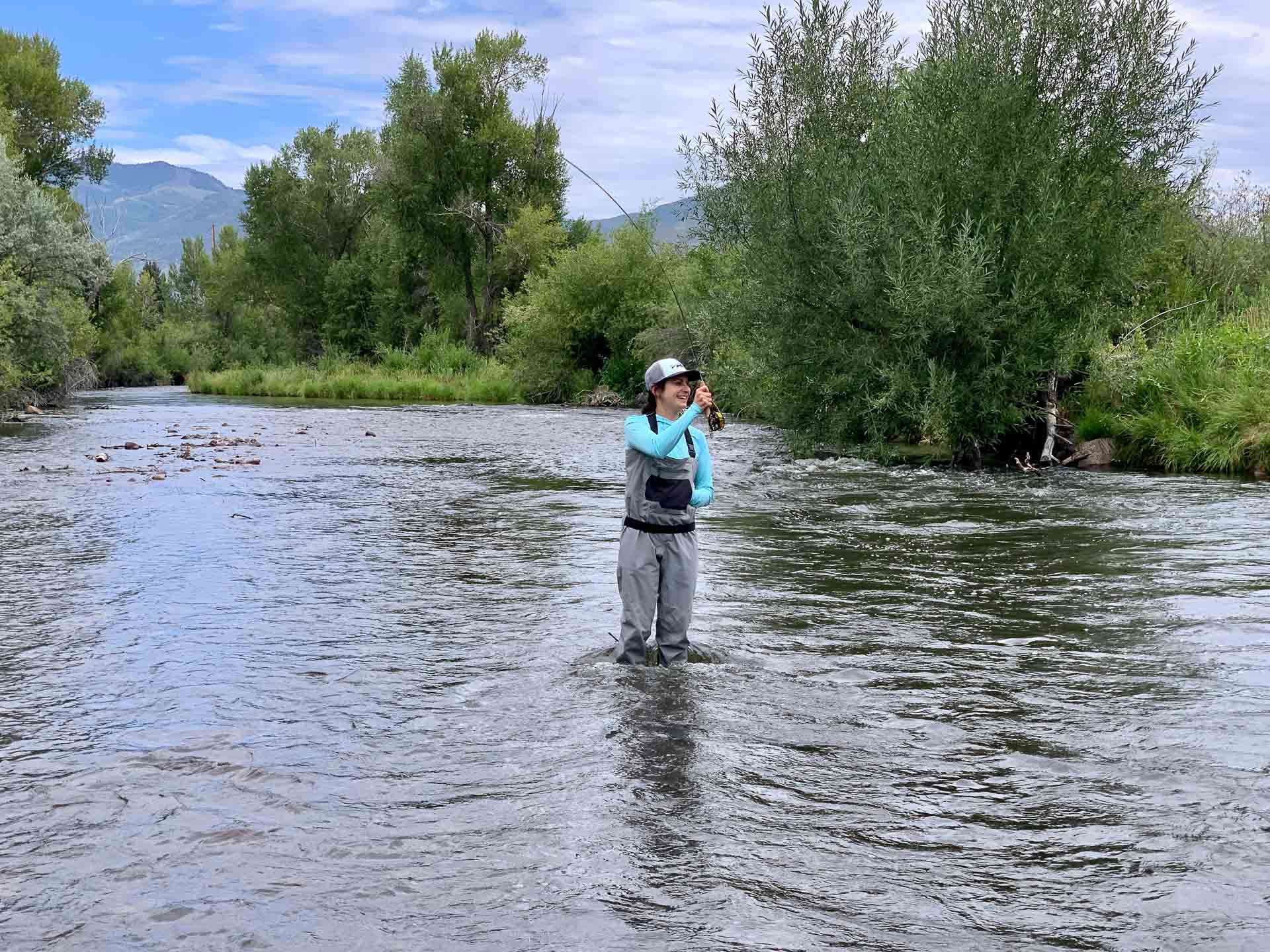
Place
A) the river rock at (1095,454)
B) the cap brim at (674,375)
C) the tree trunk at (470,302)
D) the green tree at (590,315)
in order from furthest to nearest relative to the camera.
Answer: the tree trunk at (470,302), the green tree at (590,315), the river rock at (1095,454), the cap brim at (674,375)

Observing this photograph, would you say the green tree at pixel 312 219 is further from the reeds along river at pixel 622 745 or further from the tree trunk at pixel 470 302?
the reeds along river at pixel 622 745

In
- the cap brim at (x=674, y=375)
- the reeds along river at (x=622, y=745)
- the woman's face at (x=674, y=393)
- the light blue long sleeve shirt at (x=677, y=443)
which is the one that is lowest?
the reeds along river at (x=622, y=745)

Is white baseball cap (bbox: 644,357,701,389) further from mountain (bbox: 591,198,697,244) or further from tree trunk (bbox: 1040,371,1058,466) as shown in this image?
tree trunk (bbox: 1040,371,1058,466)

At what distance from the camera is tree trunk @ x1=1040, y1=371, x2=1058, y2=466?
851 inches

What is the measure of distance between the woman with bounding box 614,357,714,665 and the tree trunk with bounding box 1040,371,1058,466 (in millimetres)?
16048

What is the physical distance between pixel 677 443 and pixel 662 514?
442 millimetres

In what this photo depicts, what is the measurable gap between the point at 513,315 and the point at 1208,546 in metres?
38.7

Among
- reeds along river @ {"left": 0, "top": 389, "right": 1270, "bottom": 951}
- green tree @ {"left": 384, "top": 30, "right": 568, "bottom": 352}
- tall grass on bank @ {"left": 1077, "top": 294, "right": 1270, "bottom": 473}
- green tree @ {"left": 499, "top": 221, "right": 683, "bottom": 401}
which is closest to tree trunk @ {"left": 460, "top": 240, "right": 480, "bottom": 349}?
green tree @ {"left": 384, "top": 30, "right": 568, "bottom": 352}

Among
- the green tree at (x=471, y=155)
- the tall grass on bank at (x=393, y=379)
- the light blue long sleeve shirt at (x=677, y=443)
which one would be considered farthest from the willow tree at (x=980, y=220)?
the green tree at (x=471, y=155)

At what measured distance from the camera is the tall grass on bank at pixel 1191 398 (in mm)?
19359

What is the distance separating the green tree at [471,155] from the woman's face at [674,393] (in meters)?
50.5

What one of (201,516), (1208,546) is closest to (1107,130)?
(1208,546)

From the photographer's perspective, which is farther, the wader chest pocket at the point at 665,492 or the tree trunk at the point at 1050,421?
the tree trunk at the point at 1050,421

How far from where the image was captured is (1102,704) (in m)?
6.60
